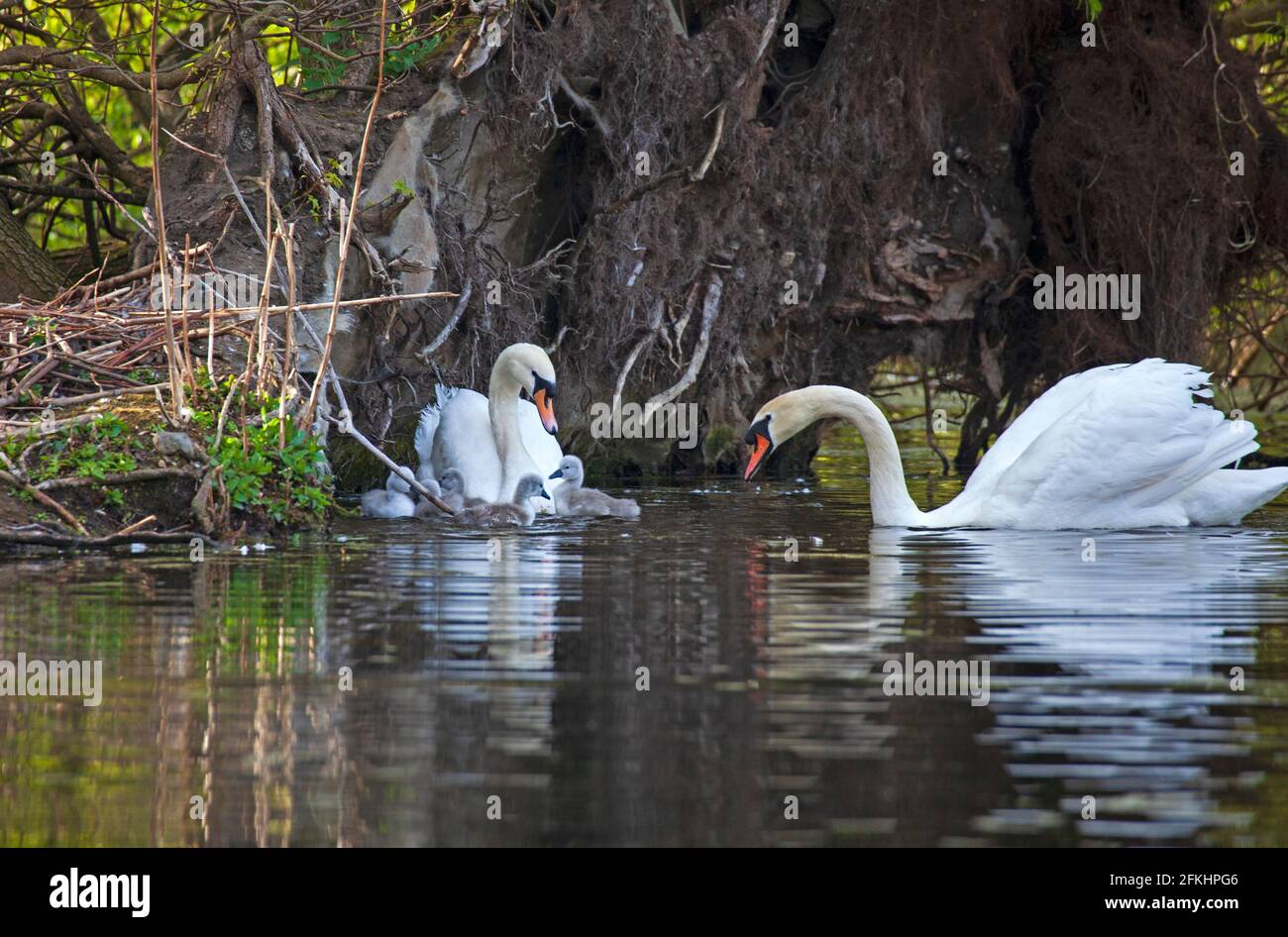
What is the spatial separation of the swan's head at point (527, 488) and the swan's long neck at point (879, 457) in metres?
1.89

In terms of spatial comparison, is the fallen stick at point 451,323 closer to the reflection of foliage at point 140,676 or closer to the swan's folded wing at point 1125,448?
the reflection of foliage at point 140,676

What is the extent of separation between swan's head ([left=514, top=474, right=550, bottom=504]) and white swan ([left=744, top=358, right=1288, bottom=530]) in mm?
1289

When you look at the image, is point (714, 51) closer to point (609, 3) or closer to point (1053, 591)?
point (609, 3)

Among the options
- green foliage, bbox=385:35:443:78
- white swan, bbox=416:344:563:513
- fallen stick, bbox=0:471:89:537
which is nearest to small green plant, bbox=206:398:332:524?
fallen stick, bbox=0:471:89:537

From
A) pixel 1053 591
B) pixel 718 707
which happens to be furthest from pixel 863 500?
pixel 718 707

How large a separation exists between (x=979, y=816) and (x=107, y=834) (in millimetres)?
2051

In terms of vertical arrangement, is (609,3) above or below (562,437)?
above

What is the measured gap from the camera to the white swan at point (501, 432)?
11107 mm

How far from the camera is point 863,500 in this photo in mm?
13055

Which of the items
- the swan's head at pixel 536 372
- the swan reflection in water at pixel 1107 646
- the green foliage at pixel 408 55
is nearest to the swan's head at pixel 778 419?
the swan reflection in water at pixel 1107 646

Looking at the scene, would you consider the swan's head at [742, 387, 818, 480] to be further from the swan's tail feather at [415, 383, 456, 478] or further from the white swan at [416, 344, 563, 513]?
the swan's tail feather at [415, 383, 456, 478]

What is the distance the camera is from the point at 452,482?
11391 mm

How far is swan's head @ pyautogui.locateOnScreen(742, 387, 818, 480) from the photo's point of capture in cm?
1138

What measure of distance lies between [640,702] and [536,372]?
575cm
